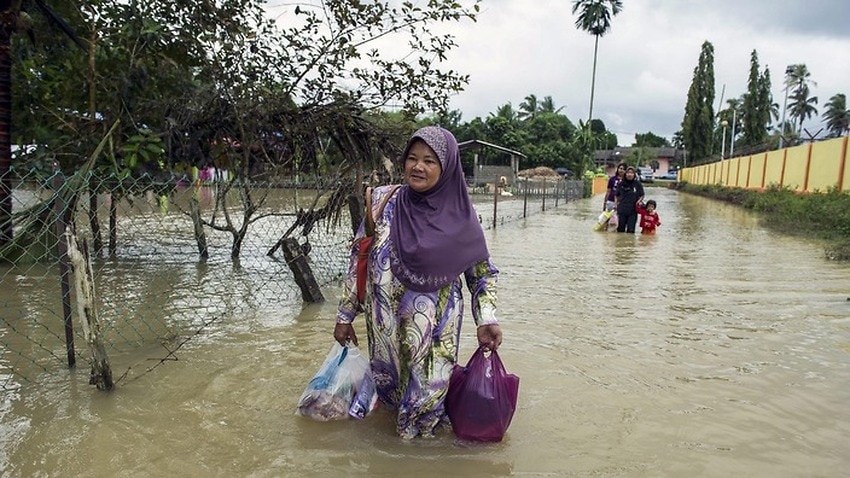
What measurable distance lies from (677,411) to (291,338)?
2.72m

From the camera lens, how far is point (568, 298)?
243 inches

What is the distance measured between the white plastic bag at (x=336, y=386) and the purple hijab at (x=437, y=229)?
64 cm

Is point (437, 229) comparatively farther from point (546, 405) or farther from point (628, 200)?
point (628, 200)

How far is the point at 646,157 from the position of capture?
241 feet

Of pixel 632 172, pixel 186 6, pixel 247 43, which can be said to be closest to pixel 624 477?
pixel 247 43

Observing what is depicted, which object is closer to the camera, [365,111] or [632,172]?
[365,111]

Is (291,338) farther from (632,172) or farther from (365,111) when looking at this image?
(632,172)

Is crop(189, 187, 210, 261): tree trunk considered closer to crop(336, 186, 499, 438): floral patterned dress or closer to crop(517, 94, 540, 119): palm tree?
crop(336, 186, 499, 438): floral patterned dress

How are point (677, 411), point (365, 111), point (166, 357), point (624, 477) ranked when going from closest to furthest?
point (624, 477) → point (677, 411) → point (166, 357) → point (365, 111)

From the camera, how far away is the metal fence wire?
374 cm

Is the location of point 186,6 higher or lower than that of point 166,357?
higher

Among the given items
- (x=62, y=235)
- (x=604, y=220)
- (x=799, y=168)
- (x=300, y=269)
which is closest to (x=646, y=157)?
(x=799, y=168)

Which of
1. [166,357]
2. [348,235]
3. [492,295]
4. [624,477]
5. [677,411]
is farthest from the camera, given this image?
[348,235]

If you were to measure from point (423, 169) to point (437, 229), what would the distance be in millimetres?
263
